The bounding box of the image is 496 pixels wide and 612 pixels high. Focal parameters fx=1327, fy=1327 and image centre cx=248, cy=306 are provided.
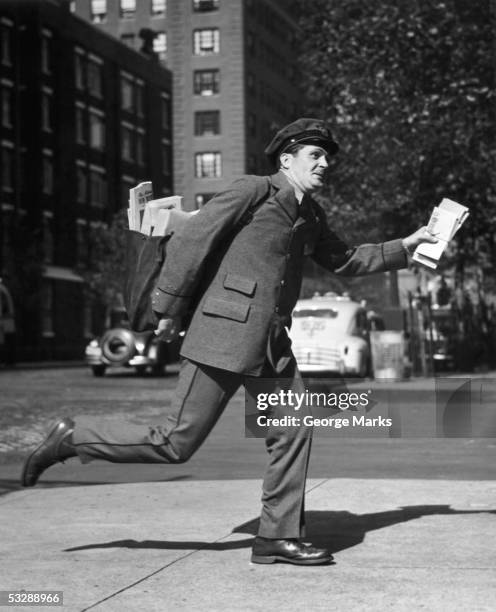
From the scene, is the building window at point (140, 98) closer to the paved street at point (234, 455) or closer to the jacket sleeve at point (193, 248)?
the paved street at point (234, 455)

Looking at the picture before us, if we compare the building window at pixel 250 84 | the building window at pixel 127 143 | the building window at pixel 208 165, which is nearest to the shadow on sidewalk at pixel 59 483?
the building window at pixel 127 143

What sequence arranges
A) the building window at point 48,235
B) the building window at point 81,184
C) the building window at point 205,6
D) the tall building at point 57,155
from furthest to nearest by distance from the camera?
1. the building window at point 205,6
2. the building window at point 81,184
3. the building window at point 48,235
4. the tall building at point 57,155

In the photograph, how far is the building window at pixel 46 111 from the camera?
56625mm

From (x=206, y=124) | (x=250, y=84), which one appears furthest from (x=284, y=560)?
(x=250, y=84)

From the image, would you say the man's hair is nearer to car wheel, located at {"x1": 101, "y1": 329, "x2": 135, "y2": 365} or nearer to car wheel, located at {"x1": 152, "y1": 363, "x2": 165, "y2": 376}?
car wheel, located at {"x1": 101, "y1": 329, "x2": 135, "y2": 365}

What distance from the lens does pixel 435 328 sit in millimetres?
34156

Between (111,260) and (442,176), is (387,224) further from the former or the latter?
(111,260)

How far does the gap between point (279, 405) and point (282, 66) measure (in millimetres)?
89784

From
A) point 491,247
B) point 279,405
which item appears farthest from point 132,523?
point 491,247

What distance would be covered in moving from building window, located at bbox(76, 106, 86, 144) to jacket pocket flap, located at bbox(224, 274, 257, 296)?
56.4 metres

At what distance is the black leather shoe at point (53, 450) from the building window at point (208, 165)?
82.4 metres

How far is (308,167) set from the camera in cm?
539

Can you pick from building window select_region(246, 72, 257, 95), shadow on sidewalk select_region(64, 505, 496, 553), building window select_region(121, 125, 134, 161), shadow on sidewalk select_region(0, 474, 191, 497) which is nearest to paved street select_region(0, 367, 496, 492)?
shadow on sidewalk select_region(0, 474, 191, 497)

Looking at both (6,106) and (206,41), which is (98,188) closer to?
(6,106)
